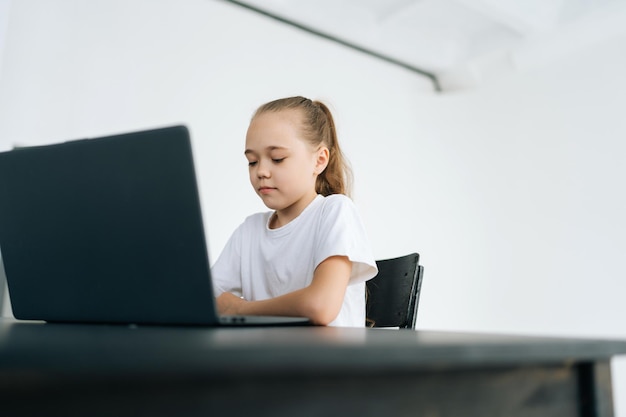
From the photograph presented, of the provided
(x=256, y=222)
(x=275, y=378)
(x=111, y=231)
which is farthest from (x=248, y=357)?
(x=256, y=222)

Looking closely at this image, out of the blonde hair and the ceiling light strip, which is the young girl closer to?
the blonde hair

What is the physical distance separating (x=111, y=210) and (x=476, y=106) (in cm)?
369

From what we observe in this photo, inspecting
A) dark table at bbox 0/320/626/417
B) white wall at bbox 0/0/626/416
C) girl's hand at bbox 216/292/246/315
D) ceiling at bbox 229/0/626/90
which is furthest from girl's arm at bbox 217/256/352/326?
ceiling at bbox 229/0/626/90

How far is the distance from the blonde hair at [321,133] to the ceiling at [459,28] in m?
2.07

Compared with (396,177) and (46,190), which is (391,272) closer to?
(46,190)

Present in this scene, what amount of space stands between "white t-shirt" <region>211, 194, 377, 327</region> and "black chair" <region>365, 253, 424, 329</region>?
0.22 feet

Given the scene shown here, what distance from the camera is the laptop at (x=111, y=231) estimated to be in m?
0.49

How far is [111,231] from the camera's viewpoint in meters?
0.54

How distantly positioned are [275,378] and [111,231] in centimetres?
35

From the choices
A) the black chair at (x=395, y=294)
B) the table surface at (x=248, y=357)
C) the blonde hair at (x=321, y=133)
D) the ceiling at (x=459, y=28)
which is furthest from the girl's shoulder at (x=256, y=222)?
the ceiling at (x=459, y=28)

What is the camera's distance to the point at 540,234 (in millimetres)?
3367

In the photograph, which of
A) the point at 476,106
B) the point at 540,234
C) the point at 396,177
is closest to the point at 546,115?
the point at 476,106

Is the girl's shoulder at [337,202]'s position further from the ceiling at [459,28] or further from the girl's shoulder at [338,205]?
the ceiling at [459,28]

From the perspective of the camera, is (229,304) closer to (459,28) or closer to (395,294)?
(395,294)
